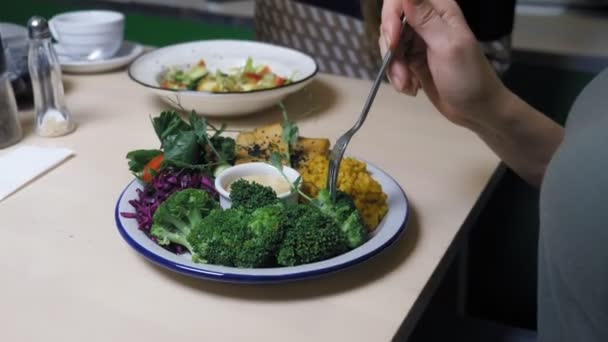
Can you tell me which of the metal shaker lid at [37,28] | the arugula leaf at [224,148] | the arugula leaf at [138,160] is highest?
the metal shaker lid at [37,28]

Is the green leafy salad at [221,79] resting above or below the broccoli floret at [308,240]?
below

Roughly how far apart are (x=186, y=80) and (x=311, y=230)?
0.68 m

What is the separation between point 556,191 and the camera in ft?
1.83

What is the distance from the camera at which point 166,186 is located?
2.93ft

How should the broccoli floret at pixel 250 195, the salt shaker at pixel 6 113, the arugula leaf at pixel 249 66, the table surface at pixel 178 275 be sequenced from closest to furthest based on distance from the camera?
the table surface at pixel 178 275, the broccoli floret at pixel 250 195, the salt shaker at pixel 6 113, the arugula leaf at pixel 249 66

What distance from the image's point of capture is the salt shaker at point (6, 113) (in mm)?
1107

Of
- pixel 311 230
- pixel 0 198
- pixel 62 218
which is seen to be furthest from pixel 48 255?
pixel 311 230

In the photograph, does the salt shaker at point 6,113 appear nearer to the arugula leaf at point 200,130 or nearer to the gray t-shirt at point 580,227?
the arugula leaf at point 200,130

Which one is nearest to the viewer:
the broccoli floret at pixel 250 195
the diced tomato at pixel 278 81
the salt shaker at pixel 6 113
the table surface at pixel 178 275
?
the table surface at pixel 178 275

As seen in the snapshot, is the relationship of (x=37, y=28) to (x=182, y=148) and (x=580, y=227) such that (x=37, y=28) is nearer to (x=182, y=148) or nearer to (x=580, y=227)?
(x=182, y=148)

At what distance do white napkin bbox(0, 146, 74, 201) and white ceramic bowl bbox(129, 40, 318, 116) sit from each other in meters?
0.23

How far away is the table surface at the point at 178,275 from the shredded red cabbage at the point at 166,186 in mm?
57

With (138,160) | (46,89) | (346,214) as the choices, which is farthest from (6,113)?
(346,214)

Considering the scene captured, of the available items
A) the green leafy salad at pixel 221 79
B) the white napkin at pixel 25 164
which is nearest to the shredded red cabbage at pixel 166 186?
the white napkin at pixel 25 164
